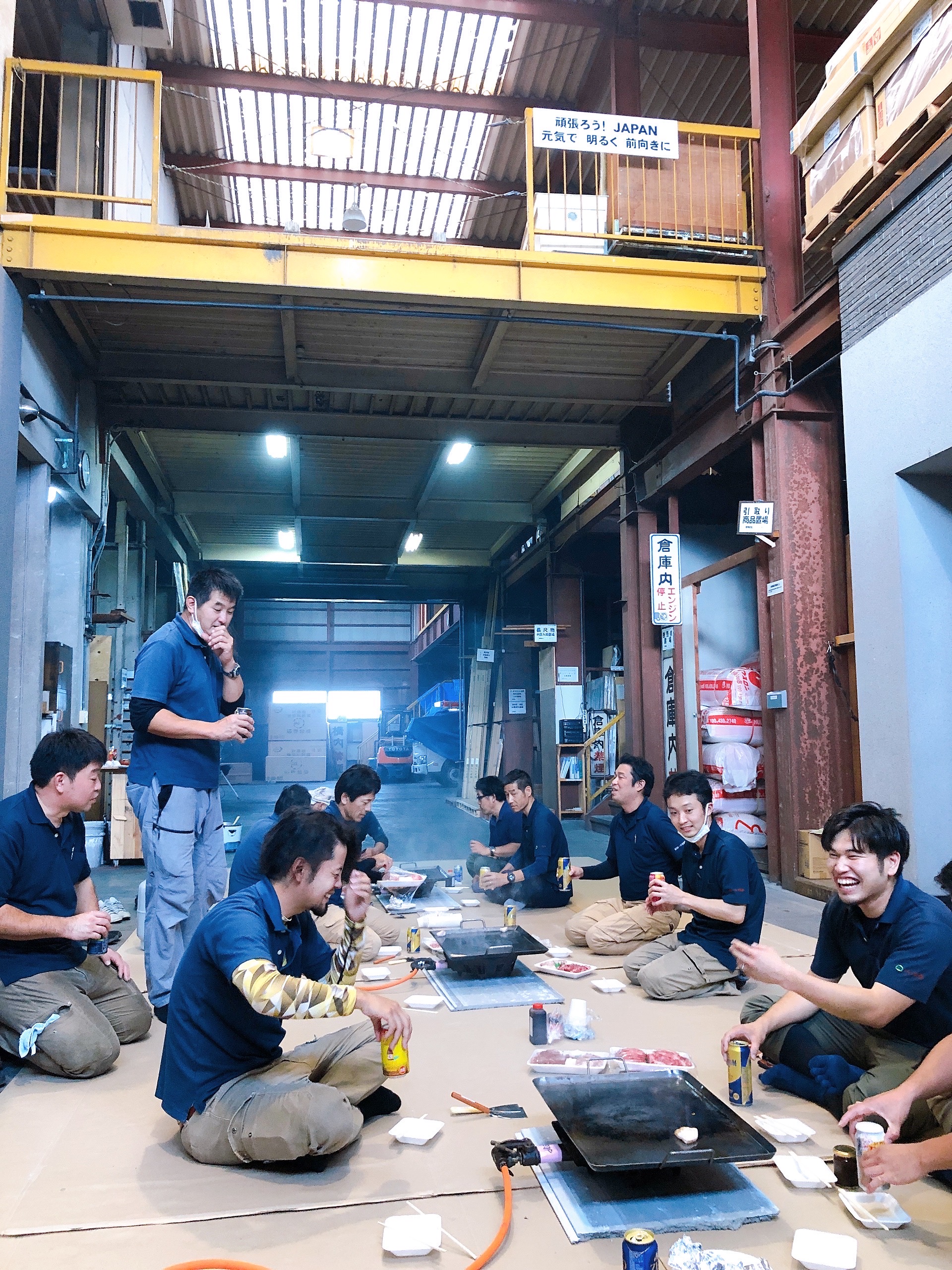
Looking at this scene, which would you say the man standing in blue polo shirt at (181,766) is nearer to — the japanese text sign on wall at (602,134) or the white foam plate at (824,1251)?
the white foam plate at (824,1251)

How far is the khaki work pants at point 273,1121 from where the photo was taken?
2.60m

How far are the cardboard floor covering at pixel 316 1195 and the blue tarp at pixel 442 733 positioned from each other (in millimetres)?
18621

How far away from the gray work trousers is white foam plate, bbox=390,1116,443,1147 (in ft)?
5.00

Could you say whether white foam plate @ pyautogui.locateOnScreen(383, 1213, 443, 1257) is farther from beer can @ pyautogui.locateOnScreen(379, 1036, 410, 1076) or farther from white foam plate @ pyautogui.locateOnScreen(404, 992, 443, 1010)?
white foam plate @ pyautogui.locateOnScreen(404, 992, 443, 1010)

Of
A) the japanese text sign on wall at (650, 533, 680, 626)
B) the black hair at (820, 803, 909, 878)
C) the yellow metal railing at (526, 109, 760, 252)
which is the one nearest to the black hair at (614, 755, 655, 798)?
the black hair at (820, 803, 909, 878)

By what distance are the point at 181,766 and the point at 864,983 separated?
9.68ft

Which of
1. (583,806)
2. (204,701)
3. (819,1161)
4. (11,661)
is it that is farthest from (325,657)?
(819,1161)

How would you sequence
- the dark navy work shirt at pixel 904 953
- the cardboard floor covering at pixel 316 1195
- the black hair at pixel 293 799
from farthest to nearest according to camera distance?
1. the black hair at pixel 293 799
2. the dark navy work shirt at pixel 904 953
3. the cardboard floor covering at pixel 316 1195

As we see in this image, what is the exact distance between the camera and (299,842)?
2.67m

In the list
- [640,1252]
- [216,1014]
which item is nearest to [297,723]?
[216,1014]

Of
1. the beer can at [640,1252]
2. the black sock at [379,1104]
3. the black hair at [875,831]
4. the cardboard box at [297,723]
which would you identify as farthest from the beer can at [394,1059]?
the cardboard box at [297,723]

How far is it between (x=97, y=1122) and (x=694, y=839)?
112 inches

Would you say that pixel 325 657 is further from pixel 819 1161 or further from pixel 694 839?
pixel 819 1161

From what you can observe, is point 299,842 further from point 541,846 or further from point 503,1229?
point 541,846
